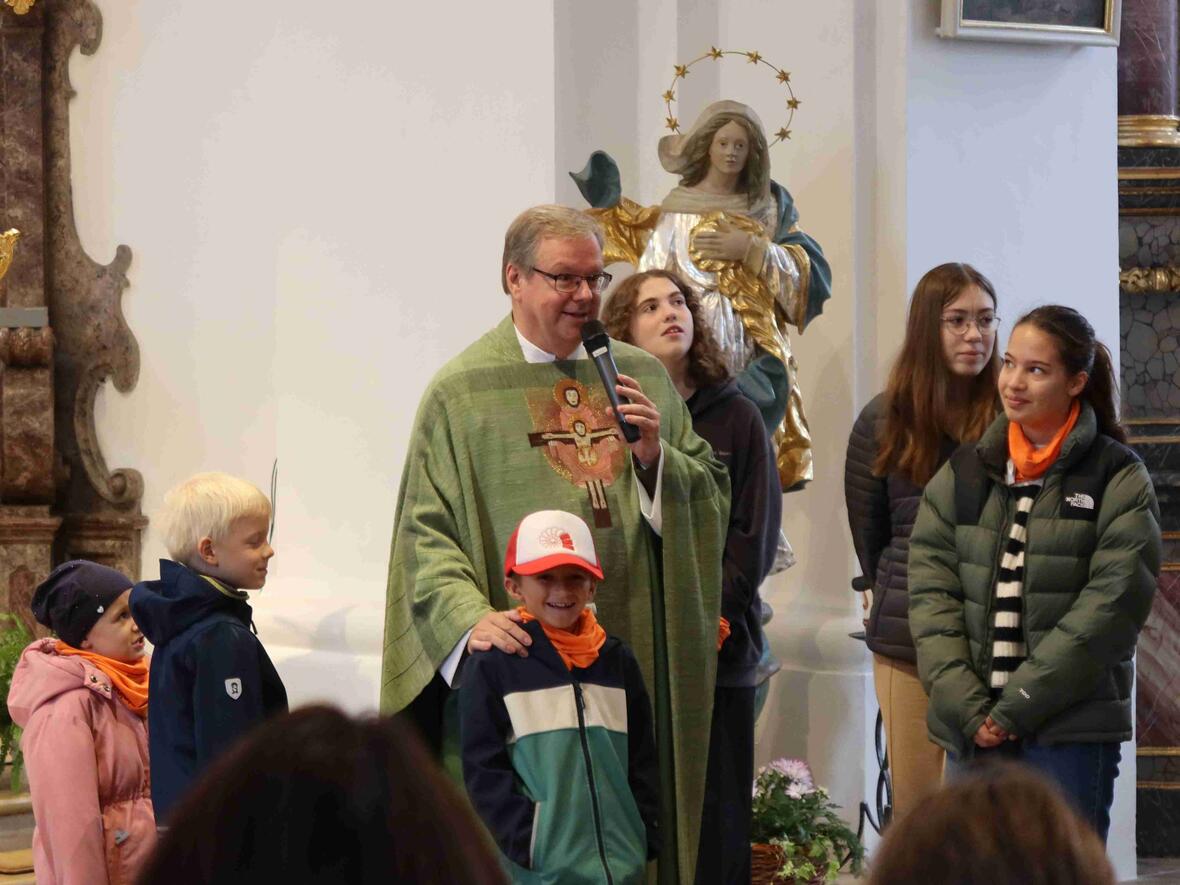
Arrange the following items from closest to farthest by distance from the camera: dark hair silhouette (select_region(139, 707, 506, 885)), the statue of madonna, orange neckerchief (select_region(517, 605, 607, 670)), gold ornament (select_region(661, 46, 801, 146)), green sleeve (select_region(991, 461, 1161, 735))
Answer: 1. dark hair silhouette (select_region(139, 707, 506, 885))
2. orange neckerchief (select_region(517, 605, 607, 670))
3. green sleeve (select_region(991, 461, 1161, 735))
4. the statue of madonna
5. gold ornament (select_region(661, 46, 801, 146))

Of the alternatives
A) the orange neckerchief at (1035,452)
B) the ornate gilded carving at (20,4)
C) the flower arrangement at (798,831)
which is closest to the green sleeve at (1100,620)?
the orange neckerchief at (1035,452)

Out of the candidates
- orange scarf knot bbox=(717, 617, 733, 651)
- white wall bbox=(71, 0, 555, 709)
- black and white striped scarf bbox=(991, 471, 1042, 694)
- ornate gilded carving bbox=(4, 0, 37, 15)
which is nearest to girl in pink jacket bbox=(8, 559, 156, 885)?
orange scarf knot bbox=(717, 617, 733, 651)

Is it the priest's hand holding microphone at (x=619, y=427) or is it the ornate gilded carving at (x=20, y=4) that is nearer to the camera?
the priest's hand holding microphone at (x=619, y=427)

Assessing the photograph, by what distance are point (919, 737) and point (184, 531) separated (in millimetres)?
2059

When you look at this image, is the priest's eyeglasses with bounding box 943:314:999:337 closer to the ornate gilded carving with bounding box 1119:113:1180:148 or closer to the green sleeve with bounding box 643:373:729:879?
the green sleeve with bounding box 643:373:729:879

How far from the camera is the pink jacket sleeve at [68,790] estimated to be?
396 centimetres

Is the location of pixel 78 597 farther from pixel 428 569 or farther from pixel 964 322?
pixel 964 322

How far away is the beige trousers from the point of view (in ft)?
16.3

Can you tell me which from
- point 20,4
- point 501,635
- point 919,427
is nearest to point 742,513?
point 919,427

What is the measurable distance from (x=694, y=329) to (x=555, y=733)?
1414mm

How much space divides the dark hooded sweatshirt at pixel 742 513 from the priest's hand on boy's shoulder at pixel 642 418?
0.62 metres

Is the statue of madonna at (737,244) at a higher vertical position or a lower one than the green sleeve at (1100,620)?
higher

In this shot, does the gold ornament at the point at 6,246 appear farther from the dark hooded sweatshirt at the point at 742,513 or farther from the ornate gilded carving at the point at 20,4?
the dark hooded sweatshirt at the point at 742,513

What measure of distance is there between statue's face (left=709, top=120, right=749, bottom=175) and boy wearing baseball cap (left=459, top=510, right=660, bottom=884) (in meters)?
2.43
